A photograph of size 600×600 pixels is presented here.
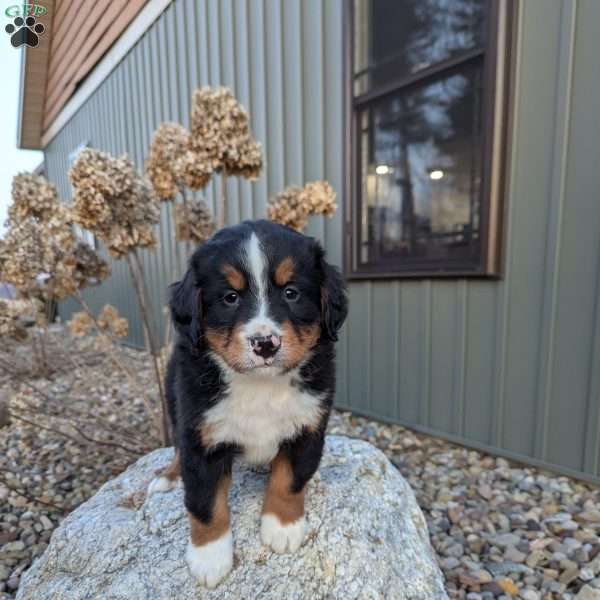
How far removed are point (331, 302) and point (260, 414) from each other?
0.50 metres

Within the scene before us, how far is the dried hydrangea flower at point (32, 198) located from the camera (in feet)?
8.97

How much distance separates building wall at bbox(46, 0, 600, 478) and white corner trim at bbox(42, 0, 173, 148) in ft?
5.52

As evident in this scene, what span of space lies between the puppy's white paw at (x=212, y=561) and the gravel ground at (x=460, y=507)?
4.12ft

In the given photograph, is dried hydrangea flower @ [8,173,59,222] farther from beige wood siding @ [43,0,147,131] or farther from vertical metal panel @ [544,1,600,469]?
beige wood siding @ [43,0,147,131]

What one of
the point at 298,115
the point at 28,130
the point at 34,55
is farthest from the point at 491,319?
the point at 28,130

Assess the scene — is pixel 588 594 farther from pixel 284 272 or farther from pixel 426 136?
pixel 426 136

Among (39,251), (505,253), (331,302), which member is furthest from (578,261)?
(39,251)

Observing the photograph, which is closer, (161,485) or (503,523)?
(161,485)

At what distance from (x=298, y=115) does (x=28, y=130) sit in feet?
41.2

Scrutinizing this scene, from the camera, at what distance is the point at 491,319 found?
3.40 meters

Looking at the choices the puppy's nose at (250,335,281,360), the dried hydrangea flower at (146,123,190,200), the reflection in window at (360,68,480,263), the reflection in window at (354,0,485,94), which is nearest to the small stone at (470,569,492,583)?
the puppy's nose at (250,335,281,360)

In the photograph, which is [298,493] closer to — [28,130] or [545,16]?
[545,16]

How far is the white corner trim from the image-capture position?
22.4ft

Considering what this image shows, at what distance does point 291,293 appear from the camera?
1.56 metres
